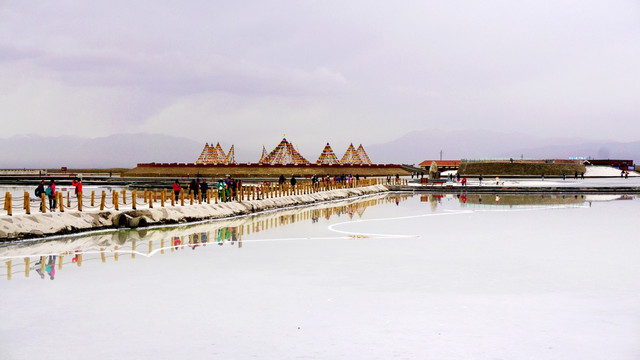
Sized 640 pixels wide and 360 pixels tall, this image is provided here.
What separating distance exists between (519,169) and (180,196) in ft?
341

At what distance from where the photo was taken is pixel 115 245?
20.2 metres

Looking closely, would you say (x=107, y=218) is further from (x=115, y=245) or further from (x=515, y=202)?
(x=515, y=202)

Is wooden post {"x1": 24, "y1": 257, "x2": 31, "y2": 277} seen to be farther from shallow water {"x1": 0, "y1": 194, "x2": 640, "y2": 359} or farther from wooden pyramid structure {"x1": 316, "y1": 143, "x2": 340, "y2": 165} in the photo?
wooden pyramid structure {"x1": 316, "y1": 143, "x2": 340, "y2": 165}

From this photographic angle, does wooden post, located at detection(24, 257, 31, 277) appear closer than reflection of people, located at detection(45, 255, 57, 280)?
No

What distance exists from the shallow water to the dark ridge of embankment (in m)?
107

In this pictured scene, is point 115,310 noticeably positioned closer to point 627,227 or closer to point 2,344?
point 2,344

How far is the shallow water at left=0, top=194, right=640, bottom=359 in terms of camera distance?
884cm

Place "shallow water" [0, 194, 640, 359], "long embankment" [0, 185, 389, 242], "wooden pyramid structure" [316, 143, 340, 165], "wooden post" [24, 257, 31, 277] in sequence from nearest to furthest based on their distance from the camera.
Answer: "shallow water" [0, 194, 640, 359]
"wooden post" [24, 257, 31, 277]
"long embankment" [0, 185, 389, 242]
"wooden pyramid structure" [316, 143, 340, 165]

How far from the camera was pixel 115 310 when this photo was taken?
428 inches

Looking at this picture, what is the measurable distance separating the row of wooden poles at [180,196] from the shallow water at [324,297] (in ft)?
12.1

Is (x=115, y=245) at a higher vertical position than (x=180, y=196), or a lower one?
lower

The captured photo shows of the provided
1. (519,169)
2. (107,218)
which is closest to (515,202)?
(107,218)

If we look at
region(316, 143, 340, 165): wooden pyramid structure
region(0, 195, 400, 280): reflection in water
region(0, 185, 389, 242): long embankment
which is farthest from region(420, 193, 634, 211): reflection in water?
region(316, 143, 340, 165): wooden pyramid structure

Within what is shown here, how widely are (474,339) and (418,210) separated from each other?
28.0m
